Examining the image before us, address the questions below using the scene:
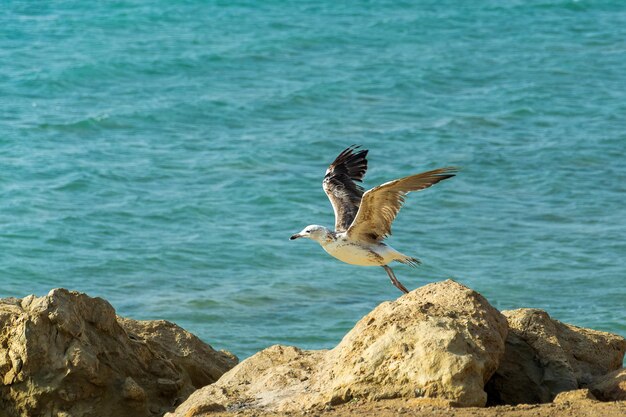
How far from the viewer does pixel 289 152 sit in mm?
20781

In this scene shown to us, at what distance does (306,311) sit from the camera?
14.0 metres

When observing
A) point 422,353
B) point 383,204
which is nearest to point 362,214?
point 383,204

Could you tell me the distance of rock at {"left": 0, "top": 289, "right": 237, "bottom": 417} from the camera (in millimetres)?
7766

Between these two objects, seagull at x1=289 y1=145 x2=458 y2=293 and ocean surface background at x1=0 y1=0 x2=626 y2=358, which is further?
ocean surface background at x1=0 y1=0 x2=626 y2=358

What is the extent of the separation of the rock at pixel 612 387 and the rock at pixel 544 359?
0.53 ft

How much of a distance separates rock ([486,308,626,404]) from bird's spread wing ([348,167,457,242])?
161 cm

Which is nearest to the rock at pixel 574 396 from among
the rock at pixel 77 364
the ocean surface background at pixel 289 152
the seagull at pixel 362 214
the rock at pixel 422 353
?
the rock at pixel 422 353

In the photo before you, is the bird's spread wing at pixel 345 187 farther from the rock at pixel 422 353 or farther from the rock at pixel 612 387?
the rock at pixel 612 387

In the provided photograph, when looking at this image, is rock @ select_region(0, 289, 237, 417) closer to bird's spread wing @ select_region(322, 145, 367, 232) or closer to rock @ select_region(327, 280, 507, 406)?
rock @ select_region(327, 280, 507, 406)

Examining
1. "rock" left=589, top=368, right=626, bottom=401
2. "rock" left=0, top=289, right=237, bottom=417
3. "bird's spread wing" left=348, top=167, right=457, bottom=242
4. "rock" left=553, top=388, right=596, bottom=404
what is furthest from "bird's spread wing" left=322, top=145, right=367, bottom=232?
"rock" left=553, top=388, right=596, bottom=404

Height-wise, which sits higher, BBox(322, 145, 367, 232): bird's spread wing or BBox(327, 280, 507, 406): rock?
BBox(327, 280, 507, 406): rock

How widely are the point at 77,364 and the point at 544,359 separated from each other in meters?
3.02

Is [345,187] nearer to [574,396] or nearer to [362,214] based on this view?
[362,214]

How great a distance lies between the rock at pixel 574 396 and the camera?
23.6ft
